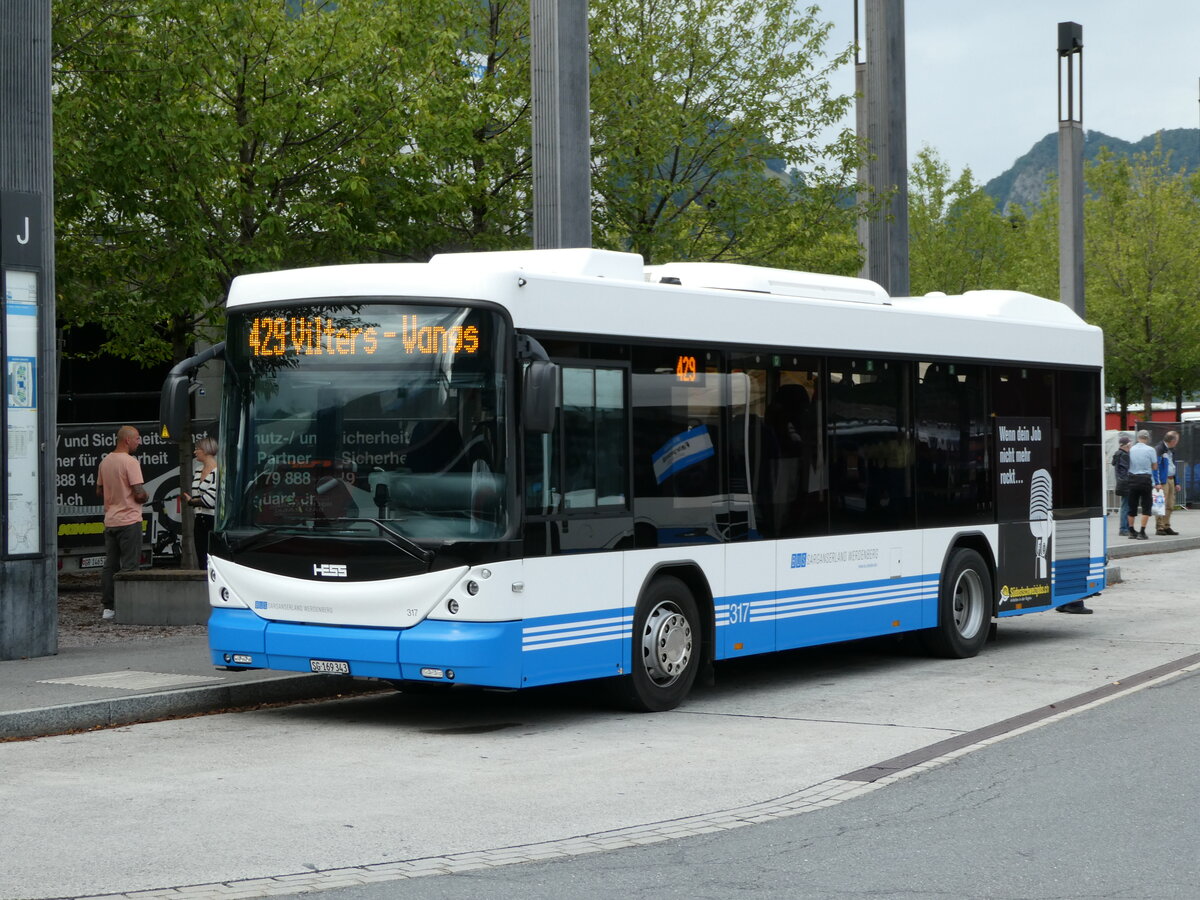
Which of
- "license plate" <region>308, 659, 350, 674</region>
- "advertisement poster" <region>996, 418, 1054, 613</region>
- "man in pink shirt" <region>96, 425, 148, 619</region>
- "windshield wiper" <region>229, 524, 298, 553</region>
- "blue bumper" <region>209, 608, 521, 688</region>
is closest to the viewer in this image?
"blue bumper" <region>209, 608, 521, 688</region>

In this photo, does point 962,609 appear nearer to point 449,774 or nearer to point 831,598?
point 831,598

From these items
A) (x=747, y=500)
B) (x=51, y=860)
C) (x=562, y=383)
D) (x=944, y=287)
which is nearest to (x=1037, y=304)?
(x=747, y=500)

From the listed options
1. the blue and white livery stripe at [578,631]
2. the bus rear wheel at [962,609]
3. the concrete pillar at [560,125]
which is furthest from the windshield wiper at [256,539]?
the bus rear wheel at [962,609]

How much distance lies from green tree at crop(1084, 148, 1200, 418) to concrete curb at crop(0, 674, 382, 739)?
128 ft

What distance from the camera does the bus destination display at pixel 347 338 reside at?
9695 mm

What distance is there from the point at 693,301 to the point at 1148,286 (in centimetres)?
4005

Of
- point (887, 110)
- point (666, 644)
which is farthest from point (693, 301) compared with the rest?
point (887, 110)

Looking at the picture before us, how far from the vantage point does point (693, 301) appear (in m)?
11.1

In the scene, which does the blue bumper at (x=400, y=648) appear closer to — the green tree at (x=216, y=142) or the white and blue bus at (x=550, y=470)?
the white and blue bus at (x=550, y=470)

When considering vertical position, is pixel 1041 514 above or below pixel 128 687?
above

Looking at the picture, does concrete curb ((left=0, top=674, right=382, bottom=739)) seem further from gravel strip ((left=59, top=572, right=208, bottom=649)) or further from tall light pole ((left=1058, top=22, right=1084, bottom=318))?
tall light pole ((left=1058, top=22, right=1084, bottom=318))

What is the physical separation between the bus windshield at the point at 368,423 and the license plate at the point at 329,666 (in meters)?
0.78

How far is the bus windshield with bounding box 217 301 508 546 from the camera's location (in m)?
9.64

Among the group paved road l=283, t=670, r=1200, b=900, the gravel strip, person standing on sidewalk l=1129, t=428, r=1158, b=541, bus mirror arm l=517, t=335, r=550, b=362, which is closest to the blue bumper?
bus mirror arm l=517, t=335, r=550, b=362
